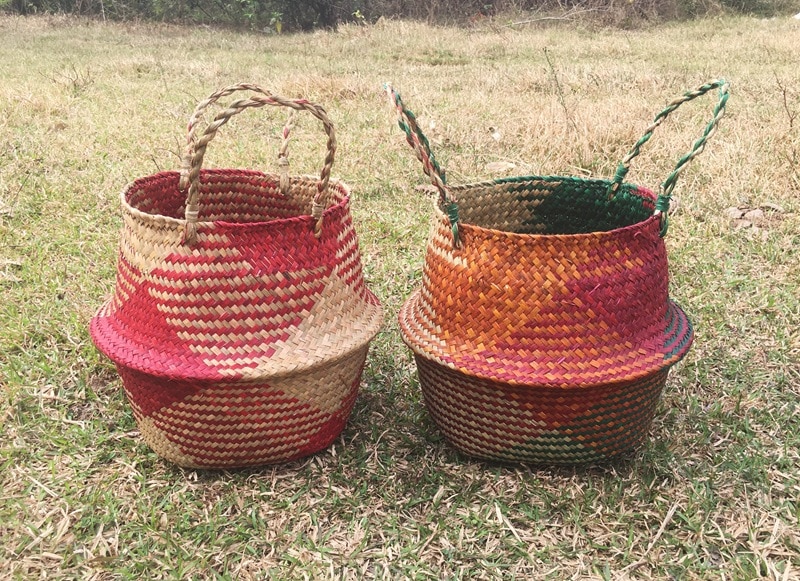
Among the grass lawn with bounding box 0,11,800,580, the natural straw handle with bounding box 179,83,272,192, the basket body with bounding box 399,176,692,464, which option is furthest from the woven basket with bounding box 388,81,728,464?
the natural straw handle with bounding box 179,83,272,192

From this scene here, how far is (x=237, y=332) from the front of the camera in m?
1.81

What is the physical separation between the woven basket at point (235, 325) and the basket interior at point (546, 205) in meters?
0.50

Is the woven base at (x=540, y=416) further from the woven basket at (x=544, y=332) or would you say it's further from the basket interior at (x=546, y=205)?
the basket interior at (x=546, y=205)

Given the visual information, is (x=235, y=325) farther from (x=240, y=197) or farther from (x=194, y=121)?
(x=240, y=197)

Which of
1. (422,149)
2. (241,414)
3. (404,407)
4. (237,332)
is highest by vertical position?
(422,149)

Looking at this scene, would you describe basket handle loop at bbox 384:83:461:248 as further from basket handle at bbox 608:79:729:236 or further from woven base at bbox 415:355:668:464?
basket handle at bbox 608:79:729:236

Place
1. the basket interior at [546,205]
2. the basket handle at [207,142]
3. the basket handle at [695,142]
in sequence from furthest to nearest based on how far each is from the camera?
the basket interior at [546,205] < the basket handle at [695,142] < the basket handle at [207,142]

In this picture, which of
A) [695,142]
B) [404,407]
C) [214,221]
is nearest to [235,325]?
[214,221]

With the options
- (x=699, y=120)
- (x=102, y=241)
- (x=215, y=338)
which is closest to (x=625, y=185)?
(x=215, y=338)

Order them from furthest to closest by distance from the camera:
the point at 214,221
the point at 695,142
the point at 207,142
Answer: the point at 214,221 → the point at 695,142 → the point at 207,142

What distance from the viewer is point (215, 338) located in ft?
5.93

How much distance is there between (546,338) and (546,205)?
731 millimetres

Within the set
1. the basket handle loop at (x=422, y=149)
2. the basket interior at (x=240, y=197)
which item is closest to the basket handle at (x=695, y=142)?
the basket handle loop at (x=422, y=149)

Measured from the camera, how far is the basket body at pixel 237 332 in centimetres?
179
